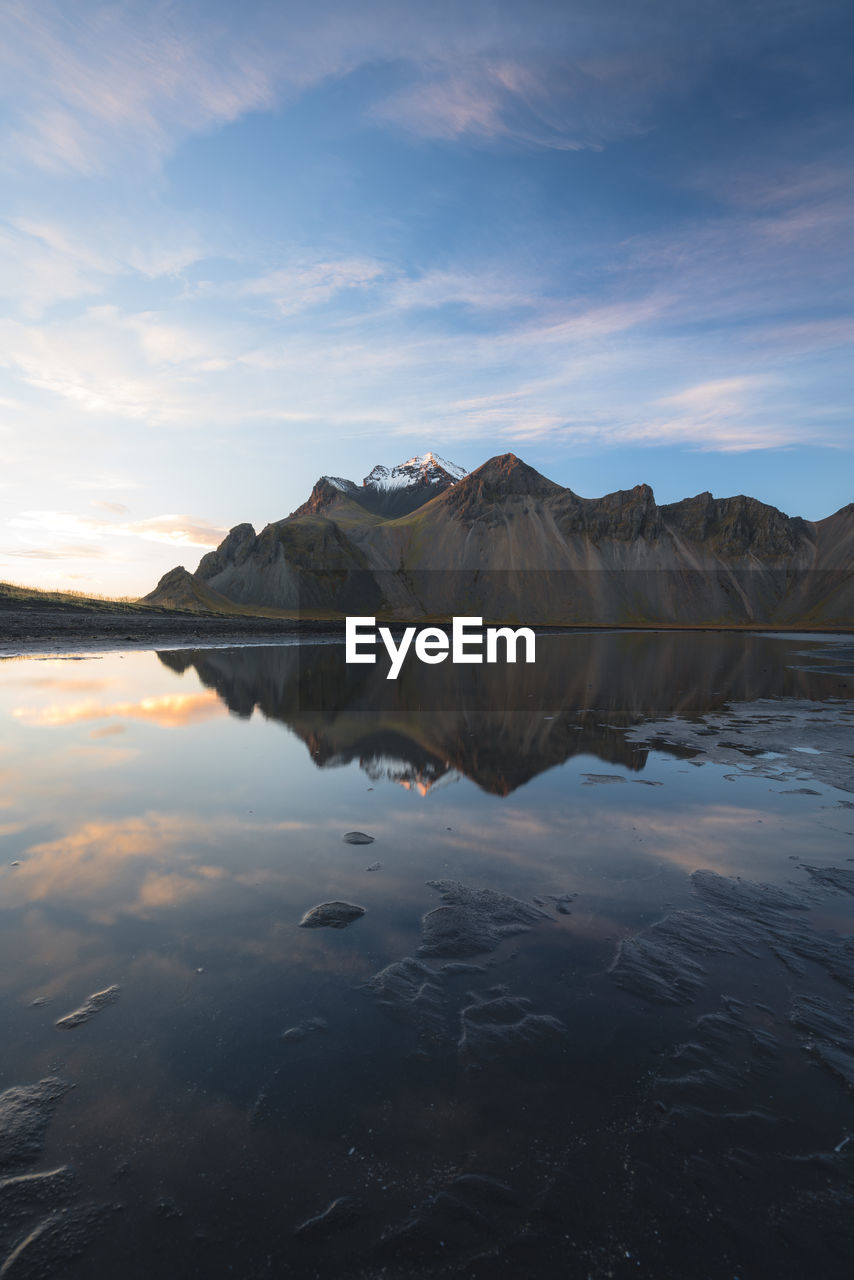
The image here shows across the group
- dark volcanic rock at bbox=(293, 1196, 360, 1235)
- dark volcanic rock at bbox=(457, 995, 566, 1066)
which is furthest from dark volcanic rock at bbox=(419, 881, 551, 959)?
dark volcanic rock at bbox=(293, 1196, 360, 1235)

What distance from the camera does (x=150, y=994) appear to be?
6.05 metres

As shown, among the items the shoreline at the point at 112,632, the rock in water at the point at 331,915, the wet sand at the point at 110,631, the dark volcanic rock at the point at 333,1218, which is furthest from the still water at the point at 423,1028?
the wet sand at the point at 110,631

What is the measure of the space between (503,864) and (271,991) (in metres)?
4.54

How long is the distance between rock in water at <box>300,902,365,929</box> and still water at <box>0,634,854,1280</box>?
0.48 feet

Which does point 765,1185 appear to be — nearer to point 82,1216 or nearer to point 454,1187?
point 454,1187

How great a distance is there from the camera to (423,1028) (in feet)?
18.6

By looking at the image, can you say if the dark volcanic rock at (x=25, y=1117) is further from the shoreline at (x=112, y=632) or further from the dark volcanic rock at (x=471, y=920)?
the shoreline at (x=112, y=632)

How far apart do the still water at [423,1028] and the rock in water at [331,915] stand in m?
0.15

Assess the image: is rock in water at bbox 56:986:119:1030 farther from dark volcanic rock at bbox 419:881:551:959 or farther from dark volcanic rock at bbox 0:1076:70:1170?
dark volcanic rock at bbox 419:881:551:959

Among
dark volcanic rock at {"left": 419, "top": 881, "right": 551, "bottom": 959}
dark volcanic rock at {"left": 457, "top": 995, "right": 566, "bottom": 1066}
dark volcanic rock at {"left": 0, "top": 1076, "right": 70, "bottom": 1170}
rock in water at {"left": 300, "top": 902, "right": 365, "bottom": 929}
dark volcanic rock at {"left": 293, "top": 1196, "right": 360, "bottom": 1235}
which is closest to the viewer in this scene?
dark volcanic rock at {"left": 293, "top": 1196, "right": 360, "bottom": 1235}

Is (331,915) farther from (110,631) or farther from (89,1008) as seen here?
(110,631)

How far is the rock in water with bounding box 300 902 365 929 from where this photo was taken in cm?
753

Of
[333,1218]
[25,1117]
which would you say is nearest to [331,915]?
[25,1117]

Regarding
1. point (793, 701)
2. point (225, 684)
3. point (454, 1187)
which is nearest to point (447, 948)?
point (454, 1187)
